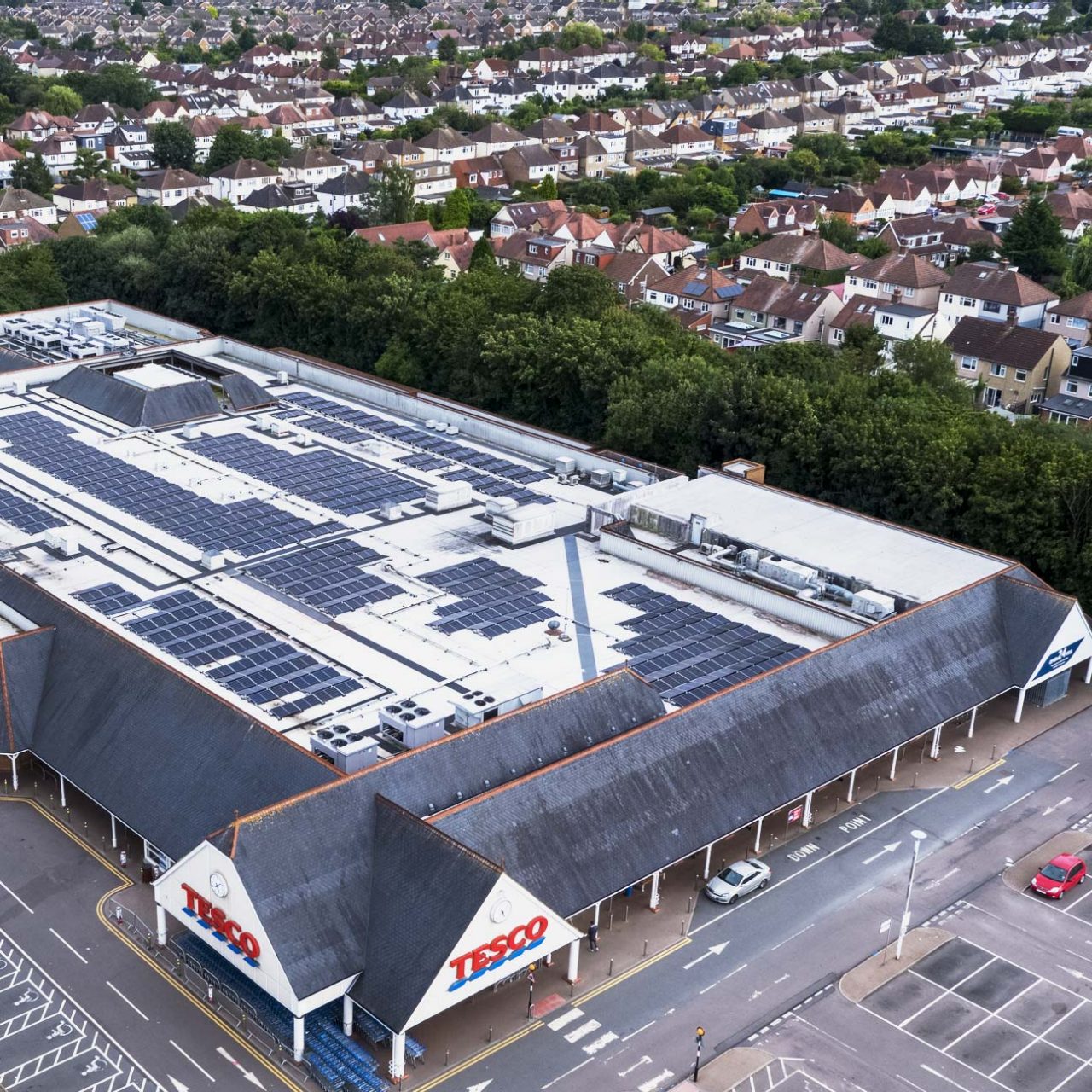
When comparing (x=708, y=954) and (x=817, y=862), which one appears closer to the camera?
(x=708, y=954)

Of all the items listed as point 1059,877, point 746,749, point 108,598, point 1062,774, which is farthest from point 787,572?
point 108,598

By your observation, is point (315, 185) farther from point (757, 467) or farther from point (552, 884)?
point (552, 884)

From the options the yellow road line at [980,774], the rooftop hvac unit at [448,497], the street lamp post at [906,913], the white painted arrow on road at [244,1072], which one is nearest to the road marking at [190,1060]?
the white painted arrow on road at [244,1072]

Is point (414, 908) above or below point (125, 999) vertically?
above

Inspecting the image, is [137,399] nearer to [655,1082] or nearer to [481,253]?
[655,1082]

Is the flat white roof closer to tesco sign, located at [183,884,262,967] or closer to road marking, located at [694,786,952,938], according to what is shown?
road marking, located at [694,786,952,938]

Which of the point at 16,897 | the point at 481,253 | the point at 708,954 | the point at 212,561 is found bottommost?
the point at 16,897
